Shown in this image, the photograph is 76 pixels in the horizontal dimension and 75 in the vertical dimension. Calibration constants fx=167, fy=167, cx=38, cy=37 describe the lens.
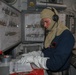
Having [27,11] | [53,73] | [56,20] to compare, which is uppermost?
[27,11]

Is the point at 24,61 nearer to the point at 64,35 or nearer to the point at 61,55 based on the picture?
the point at 61,55

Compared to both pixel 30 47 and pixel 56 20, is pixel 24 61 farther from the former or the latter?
pixel 30 47

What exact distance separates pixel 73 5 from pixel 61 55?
6.25 feet

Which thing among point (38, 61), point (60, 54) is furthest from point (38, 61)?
point (60, 54)

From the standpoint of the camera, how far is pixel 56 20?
1792 mm

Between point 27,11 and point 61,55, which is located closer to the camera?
point 61,55

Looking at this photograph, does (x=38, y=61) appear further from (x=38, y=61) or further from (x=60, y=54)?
(x=60, y=54)

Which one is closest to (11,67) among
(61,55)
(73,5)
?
(61,55)

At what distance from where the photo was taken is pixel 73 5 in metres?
3.24

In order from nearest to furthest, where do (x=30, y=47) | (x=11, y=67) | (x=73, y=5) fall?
(x=11, y=67)
(x=30, y=47)
(x=73, y=5)

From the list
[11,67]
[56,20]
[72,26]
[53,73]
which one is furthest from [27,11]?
[11,67]

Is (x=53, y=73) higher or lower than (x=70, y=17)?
lower

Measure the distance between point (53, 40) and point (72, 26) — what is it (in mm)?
1442

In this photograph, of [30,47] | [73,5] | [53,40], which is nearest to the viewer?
[53,40]
